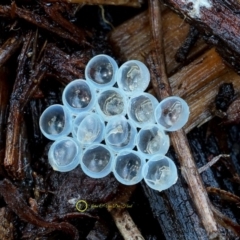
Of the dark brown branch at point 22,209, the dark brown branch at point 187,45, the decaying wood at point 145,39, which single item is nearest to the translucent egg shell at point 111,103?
the decaying wood at point 145,39

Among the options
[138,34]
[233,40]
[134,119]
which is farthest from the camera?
[138,34]

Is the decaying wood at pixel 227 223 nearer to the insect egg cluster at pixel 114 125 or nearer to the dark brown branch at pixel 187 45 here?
the insect egg cluster at pixel 114 125

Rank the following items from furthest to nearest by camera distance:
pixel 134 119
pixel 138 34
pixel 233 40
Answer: pixel 138 34 < pixel 134 119 < pixel 233 40

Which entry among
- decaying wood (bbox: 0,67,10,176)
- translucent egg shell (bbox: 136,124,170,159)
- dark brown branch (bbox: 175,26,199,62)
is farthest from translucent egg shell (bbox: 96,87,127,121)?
decaying wood (bbox: 0,67,10,176)

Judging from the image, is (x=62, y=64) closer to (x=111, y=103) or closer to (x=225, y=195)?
(x=111, y=103)

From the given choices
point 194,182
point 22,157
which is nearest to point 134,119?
point 194,182

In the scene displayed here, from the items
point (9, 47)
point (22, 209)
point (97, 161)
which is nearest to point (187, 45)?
point (97, 161)

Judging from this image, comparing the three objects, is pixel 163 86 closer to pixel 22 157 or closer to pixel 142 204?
pixel 142 204
